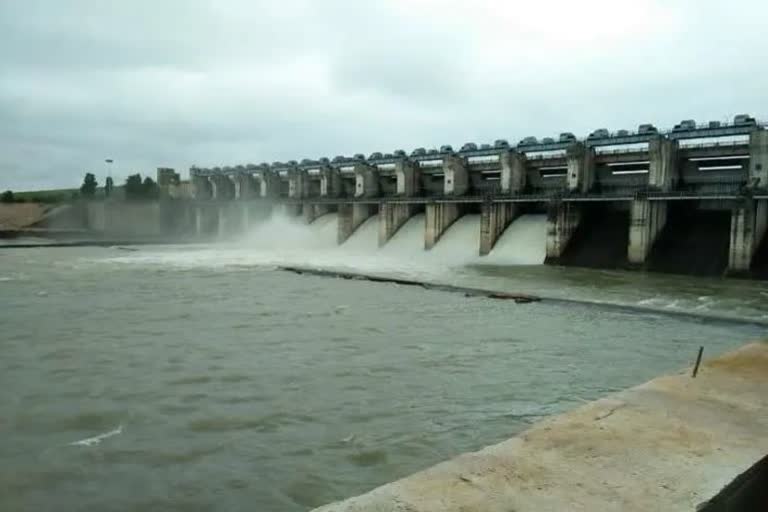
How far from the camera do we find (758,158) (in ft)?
64.3

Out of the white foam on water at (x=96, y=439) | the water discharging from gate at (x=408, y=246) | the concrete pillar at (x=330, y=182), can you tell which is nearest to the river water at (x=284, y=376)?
the white foam on water at (x=96, y=439)

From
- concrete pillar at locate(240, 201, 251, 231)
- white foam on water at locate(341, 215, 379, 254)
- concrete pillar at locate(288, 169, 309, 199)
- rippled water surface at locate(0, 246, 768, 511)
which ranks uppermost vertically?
concrete pillar at locate(288, 169, 309, 199)

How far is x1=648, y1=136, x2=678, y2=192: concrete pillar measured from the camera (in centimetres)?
2189

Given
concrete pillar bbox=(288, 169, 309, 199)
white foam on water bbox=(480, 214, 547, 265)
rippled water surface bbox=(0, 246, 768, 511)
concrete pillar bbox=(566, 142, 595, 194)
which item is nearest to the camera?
rippled water surface bbox=(0, 246, 768, 511)

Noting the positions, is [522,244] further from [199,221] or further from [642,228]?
[199,221]

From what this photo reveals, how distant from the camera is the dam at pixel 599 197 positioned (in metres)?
20.3

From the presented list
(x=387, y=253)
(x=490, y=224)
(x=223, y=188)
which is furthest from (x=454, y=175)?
(x=223, y=188)

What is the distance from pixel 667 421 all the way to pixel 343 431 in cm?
291

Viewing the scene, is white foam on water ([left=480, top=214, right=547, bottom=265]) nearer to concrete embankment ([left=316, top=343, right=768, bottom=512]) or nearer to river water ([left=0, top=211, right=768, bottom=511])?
river water ([left=0, top=211, right=768, bottom=511])

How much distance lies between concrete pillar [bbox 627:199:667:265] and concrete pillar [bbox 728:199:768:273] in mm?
2797

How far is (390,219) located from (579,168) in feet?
34.2

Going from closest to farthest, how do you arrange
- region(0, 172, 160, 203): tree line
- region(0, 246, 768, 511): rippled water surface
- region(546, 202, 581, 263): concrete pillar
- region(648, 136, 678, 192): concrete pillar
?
region(0, 246, 768, 511): rippled water surface < region(648, 136, 678, 192): concrete pillar < region(546, 202, 581, 263): concrete pillar < region(0, 172, 160, 203): tree line

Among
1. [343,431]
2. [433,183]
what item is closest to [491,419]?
[343,431]

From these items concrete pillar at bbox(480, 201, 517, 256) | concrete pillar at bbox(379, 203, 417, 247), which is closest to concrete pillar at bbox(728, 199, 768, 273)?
concrete pillar at bbox(480, 201, 517, 256)
